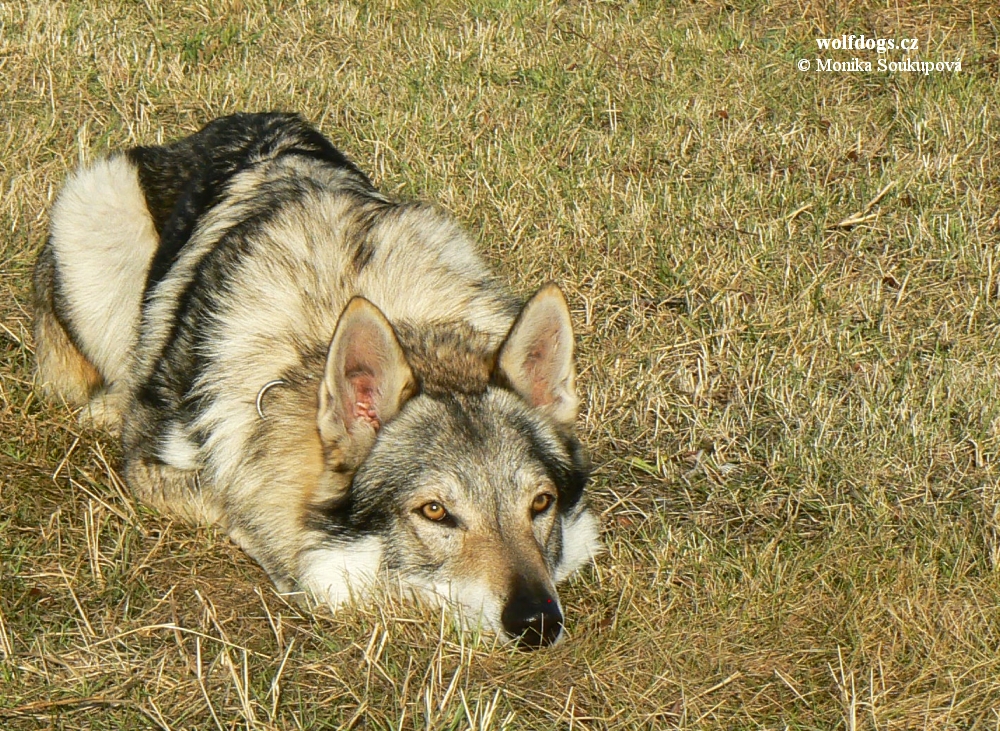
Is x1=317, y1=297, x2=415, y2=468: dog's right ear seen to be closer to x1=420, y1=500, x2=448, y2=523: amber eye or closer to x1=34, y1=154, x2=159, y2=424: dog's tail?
x1=420, y1=500, x2=448, y2=523: amber eye

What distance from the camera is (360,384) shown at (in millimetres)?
3896

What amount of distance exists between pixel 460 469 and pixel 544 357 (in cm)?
63

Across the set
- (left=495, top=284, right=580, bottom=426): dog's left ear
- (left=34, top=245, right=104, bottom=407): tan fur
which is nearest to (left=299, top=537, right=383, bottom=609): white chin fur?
(left=495, top=284, right=580, bottom=426): dog's left ear

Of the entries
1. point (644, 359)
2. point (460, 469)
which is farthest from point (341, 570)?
point (644, 359)

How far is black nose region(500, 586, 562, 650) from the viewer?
3512 millimetres

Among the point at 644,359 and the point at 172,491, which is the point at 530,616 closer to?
the point at 172,491

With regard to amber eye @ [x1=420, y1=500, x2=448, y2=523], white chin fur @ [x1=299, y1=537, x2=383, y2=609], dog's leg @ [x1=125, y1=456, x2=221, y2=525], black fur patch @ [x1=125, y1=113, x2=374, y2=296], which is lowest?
dog's leg @ [x1=125, y1=456, x2=221, y2=525]

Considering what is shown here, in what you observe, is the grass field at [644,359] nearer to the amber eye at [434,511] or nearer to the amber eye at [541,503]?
the amber eye at [434,511]

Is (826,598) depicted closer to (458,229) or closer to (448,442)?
(448,442)

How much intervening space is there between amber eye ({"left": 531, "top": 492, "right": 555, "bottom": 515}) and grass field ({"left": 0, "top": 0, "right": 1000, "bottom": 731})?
462mm

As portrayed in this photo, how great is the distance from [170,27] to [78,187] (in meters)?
3.42

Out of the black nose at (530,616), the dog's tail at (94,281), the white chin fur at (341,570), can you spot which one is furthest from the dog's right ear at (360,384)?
the dog's tail at (94,281)

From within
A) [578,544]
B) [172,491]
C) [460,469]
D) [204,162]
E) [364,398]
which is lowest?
[172,491]

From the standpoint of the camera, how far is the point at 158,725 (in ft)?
10.8
